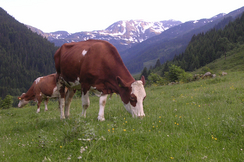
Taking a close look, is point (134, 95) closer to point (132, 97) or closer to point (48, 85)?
point (132, 97)

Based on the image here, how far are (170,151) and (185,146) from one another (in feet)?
1.37

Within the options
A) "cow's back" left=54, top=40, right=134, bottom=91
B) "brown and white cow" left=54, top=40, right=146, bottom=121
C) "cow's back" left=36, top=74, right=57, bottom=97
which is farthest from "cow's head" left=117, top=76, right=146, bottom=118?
"cow's back" left=36, top=74, right=57, bottom=97

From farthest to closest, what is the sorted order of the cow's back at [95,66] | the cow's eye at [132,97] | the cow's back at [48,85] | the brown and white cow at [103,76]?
the cow's back at [48,85] < the cow's back at [95,66] < the brown and white cow at [103,76] < the cow's eye at [132,97]

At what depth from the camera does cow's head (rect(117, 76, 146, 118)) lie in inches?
231

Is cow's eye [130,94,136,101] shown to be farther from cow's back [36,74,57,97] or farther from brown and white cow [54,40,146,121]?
cow's back [36,74,57,97]

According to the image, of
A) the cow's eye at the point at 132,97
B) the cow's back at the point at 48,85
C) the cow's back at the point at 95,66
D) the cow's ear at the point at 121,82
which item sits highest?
the cow's back at the point at 95,66

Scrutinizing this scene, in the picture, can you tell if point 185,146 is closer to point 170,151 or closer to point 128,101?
point 170,151

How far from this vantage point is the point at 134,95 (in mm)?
5832

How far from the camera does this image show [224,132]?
445 centimetres

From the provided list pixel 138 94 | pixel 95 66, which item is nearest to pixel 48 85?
pixel 95 66

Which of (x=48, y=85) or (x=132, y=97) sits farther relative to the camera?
(x=48, y=85)

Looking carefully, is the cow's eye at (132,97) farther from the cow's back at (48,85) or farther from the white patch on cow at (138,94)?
the cow's back at (48,85)

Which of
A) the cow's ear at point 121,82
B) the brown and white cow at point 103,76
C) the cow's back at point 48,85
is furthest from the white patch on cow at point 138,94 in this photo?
the cow's back at point 48,85

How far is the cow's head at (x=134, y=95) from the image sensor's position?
5863 millimetres
